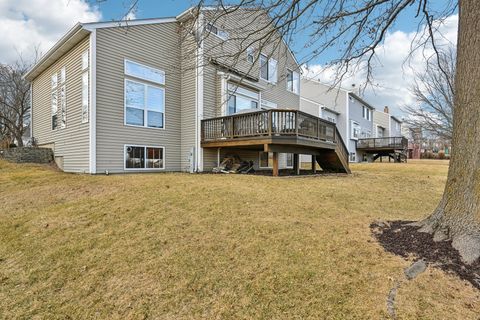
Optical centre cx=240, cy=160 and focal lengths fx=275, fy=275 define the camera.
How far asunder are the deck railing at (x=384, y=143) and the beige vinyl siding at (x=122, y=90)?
2195 cm

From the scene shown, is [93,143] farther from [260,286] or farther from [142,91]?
[260,286]

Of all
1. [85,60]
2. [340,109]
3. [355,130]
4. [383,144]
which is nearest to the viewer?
[85,60]

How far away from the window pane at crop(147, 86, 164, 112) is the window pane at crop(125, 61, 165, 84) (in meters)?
0.37

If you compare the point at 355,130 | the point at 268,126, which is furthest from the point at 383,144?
the point at 268,126

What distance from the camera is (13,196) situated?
21.5 feet

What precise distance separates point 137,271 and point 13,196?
17.6 feet

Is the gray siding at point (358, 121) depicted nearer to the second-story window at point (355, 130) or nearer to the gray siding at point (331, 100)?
the second-story window at point (355, 130)

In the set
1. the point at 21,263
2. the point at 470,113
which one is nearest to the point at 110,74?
the point at 21,263

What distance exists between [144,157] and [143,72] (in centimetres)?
332

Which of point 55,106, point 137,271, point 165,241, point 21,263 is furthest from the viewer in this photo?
point 55,106

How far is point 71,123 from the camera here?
35.3 ft

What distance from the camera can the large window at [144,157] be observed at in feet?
33.8

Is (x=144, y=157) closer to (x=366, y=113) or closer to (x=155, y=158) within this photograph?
(x=155, y=158)

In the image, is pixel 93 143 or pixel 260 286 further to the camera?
pixel 93 143
